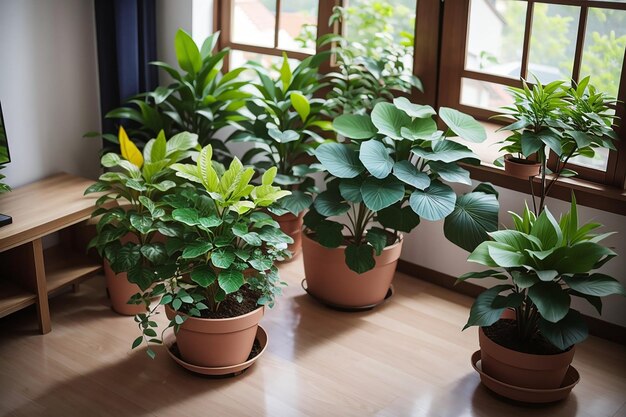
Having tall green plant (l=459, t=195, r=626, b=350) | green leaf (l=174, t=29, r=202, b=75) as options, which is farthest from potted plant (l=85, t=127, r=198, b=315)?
tall green plant (l=459, t=195, r=626, b=350)

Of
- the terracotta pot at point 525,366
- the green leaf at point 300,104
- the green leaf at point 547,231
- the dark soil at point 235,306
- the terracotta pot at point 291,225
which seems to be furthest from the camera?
the terracotta pot at point 291,225

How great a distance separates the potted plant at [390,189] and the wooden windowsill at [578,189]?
0.82 ft

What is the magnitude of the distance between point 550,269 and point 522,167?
50 centimetres

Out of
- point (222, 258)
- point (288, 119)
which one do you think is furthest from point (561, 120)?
point (222, 258)

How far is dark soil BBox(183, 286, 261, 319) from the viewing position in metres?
2.97

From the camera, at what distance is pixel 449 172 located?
10.3ft

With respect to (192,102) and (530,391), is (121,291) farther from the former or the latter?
(530,391)

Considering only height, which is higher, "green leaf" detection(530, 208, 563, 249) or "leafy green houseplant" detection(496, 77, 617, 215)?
"leafy green houseplant" detection(496, 77, 617, 215)

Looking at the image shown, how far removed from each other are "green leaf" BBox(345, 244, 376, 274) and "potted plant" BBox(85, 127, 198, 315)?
77cm

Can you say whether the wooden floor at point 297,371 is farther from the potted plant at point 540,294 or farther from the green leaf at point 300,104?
the green leaf at point 300,104

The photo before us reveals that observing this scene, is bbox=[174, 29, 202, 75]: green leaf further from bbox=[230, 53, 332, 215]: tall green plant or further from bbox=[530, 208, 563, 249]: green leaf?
bbox=[530, 208, 563, 249]: green leaf

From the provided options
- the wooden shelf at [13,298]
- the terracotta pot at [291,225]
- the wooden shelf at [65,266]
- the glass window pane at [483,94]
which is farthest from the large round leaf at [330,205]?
the wooden shelf at [13,298]

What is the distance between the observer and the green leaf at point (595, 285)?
8.69ft

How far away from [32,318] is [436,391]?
5.74ft
